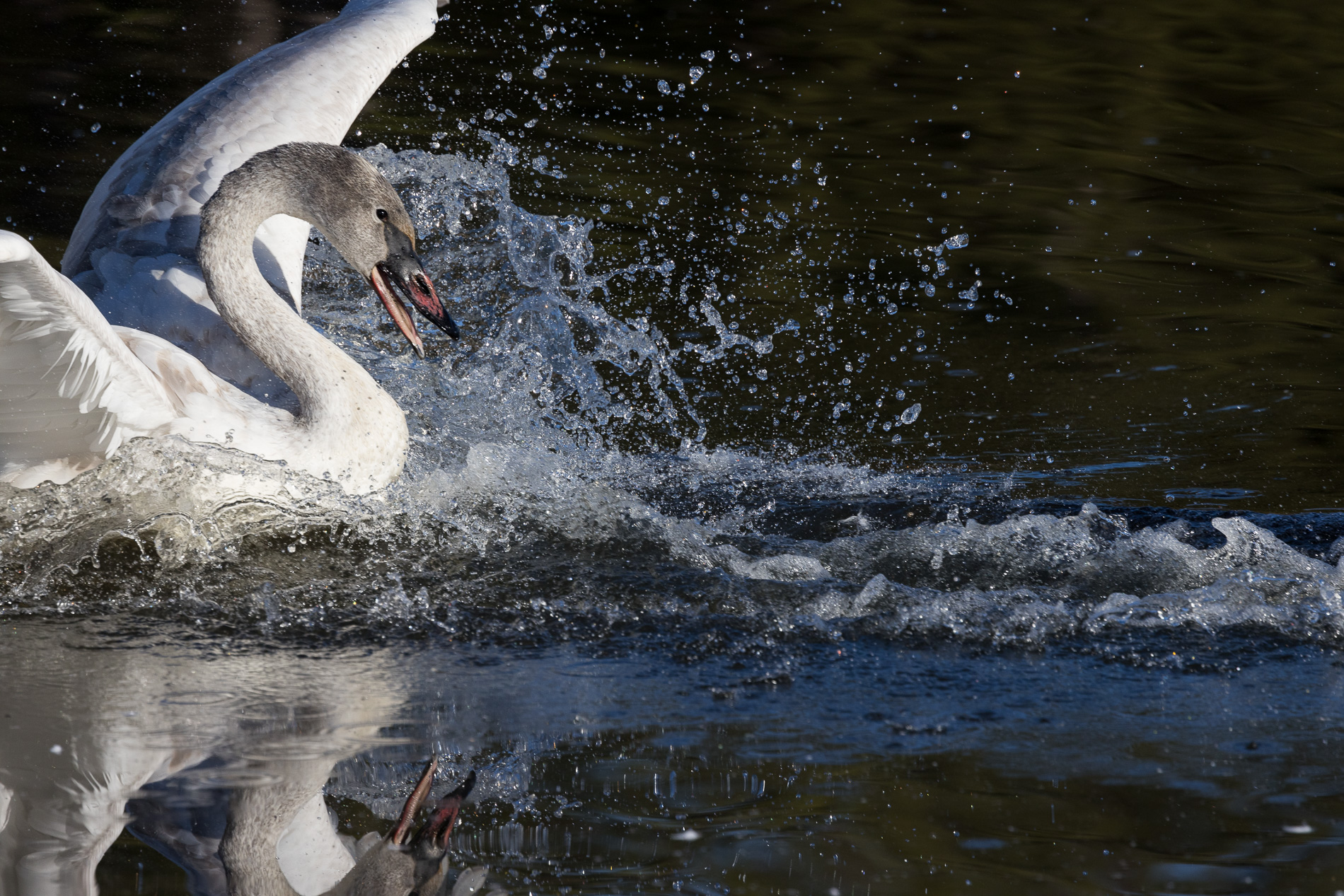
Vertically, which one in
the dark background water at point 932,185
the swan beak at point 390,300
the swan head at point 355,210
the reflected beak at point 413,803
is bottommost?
the dark background water at point 932,185

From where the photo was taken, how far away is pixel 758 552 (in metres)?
4.53

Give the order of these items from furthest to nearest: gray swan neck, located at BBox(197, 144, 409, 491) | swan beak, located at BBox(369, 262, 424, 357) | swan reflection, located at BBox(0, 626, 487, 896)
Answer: swan beak, located at BBox(369, 262, 424, 357) < gray swan neck, located at BBox(197, 144, 409, 491) < swan reflection, located at BBox(0, 626, 487, 896)

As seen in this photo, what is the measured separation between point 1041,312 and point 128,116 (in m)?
5.85

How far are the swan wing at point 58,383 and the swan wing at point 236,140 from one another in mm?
854

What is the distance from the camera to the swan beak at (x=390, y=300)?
16.5 feet

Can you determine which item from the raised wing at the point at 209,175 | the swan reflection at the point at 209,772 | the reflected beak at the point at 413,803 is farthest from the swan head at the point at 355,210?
the reflected beak at the point at 413,803

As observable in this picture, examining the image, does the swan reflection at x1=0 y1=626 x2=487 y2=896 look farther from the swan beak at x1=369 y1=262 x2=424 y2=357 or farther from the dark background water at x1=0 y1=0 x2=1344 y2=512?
the dark background water at x1=0 y1=0 x2=1344 y2=512

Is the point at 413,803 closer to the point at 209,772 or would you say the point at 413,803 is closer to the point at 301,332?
the point at 209,772

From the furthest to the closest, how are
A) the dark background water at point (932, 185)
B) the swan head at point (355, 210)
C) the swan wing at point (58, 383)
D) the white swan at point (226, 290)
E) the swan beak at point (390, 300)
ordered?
1. the dark background water at point (932, 185)
2. the swan beak at point (390, 300)
3. the swan head at point (355, 210)
4. the white swan at point (226, 290)
5. the swan wing at point (58, 383)

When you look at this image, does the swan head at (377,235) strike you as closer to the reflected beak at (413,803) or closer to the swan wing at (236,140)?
the swan wing at (236,140)

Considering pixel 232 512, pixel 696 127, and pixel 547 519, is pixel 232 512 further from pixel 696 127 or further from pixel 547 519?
pixel 696 127

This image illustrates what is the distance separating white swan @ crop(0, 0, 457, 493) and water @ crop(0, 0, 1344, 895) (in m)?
0.15

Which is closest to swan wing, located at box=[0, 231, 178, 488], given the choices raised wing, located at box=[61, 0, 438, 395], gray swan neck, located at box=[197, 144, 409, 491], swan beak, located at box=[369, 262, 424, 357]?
gray swan neck, located at box=[197, 144, 409, 491]

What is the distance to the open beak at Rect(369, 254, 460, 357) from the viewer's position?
4980mm
